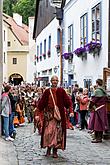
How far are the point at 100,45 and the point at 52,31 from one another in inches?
603

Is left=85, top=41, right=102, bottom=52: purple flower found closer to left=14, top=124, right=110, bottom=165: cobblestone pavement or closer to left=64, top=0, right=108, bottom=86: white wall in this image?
left=64, top=0, right=108, bottom=86: white wall

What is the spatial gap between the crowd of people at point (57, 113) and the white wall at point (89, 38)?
1200mm

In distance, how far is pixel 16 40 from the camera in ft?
221

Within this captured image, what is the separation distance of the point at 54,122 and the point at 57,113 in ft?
0.71

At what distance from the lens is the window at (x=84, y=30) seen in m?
21.6

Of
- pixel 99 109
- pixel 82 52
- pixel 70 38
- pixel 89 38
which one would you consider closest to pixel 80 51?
pixel 82 52

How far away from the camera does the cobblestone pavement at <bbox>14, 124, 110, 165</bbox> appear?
10617 mm

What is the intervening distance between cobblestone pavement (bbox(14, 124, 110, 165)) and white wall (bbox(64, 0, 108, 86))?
12.7ft

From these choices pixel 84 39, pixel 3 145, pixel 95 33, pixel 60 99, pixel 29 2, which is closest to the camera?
pixel 60 99

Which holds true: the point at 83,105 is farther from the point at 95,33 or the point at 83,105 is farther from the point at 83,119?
the point at 95,33

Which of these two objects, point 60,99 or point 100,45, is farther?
point 100,45

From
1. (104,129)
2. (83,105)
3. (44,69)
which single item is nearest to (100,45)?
(83,105)

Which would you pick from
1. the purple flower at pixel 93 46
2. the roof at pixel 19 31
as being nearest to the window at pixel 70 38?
Result: the purple flower at pixel 93 46

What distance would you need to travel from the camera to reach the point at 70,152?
→ 1202cm
